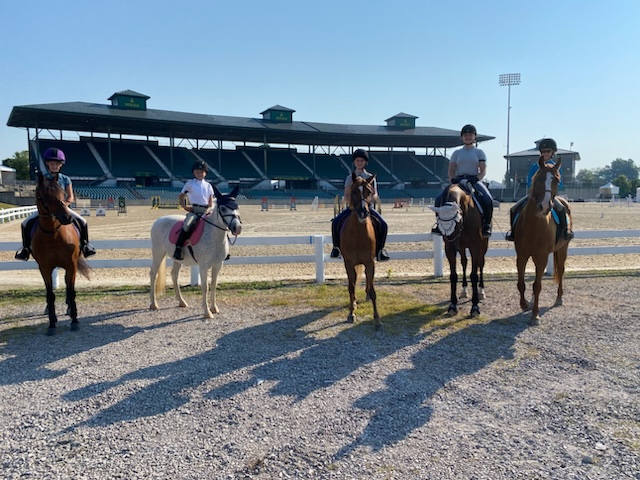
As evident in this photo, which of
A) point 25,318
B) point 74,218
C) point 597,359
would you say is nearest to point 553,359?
point 597,359

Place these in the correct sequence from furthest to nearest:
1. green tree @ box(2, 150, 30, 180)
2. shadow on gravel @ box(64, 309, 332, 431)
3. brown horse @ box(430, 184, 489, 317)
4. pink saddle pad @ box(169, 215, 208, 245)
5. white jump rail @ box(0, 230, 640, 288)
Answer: green tree @ box(2, 150, 30, 180)
white jump rail @ box(0, 230, 640, 288)
pink saddle pad @ box(169, 215, 208, 245)
brown horse @ box(430, 184, 489, 317)
shadow on gravel @ box(64, 309, 332, 431)

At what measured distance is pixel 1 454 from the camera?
3.11m

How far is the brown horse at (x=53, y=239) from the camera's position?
562 centimetres

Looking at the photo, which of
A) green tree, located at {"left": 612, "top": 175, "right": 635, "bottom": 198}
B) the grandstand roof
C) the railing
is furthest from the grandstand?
green tree, located at {"left": 612, "top": 175, "right": 635, "bottom": 198}

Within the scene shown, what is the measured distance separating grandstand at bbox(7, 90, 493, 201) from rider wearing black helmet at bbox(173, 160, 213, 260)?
148ft

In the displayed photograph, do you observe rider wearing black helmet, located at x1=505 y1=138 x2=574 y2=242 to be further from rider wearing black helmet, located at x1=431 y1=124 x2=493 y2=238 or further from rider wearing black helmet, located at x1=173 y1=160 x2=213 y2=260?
rider wearing black helmet, located at x1=173 y1=160 x2=213 y2=260

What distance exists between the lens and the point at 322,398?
3.98 metres

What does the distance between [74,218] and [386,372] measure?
531cm

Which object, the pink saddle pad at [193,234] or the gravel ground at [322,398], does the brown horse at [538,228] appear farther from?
the pink saddle pad at [193,234]

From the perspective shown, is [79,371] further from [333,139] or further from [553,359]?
[333,139]

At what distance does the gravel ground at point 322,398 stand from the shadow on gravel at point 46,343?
0.03 meters

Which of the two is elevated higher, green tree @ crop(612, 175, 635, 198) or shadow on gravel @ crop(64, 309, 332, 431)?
green tree @ crop(612, 175, 635, 198)

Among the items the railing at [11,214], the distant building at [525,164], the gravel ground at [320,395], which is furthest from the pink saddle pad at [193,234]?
the distant building at [525,164]

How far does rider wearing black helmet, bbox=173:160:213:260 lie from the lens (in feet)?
22.4
